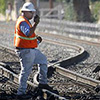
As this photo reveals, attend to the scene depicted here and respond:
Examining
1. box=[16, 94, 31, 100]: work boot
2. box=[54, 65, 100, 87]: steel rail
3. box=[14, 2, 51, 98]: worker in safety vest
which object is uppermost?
box=[14, 2, 51, 98]: worker in safety vest

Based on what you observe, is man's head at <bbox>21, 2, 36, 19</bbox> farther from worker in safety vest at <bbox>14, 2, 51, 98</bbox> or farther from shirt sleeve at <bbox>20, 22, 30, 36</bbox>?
shirt sleeve at <bbox>20, 22, 30, 36</bbox>

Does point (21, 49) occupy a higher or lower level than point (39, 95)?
higher

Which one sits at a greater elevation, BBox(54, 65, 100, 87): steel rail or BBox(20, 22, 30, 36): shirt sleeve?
BBox(20, 22, 30, 36): shirt sleeve

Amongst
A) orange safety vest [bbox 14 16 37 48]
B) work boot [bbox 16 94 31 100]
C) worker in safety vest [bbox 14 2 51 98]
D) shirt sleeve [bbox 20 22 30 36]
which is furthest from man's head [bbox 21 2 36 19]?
work boot [bbox 16 94 31 100]

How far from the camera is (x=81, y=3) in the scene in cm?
3036

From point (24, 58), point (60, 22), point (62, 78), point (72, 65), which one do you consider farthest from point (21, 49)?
point (60, 22)

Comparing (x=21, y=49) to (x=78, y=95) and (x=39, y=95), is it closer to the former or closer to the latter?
(x=39, y=95)

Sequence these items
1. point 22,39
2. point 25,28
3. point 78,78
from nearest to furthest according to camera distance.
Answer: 1. point 25,28
2. point 22,39
3. point 78,78

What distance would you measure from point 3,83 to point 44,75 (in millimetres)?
1512

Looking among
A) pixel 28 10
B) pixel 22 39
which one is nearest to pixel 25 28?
pixel 22 39

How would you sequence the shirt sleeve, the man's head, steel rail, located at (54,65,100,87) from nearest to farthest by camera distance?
the shirt sleeve, the man's head, steel rail, located at (54,65,100,87)

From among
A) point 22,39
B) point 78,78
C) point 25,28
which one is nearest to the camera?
point 25,28

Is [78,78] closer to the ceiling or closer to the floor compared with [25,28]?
closer to the floor

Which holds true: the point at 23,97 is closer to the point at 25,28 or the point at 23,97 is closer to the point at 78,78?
the point at 25,28
